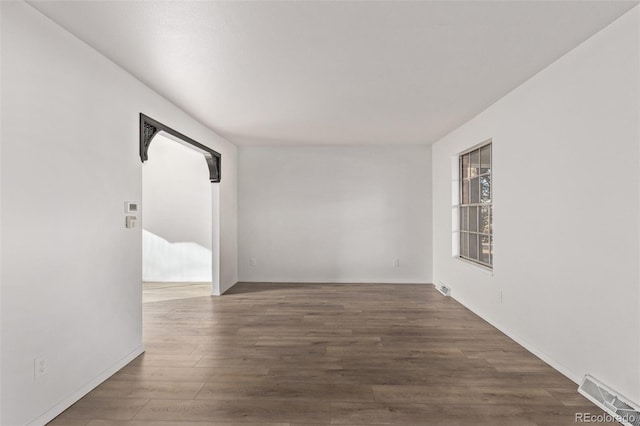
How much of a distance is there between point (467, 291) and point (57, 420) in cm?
450

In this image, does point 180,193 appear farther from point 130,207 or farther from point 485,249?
point 485,249

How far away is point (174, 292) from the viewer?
5.99 m

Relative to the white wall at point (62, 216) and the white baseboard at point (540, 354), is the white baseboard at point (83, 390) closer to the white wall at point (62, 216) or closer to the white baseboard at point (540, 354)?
the white wall at point (62, 216)

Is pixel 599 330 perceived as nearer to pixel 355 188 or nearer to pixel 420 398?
pixel 420 398

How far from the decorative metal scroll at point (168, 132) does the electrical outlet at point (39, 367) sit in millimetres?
Answer: 1824

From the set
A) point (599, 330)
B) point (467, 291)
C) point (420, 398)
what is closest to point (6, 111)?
point (420, 398)

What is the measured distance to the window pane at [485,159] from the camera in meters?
4.46

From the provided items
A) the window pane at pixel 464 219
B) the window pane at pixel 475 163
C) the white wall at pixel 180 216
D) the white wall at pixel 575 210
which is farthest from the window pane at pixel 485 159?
the white wall at pixel 180 216

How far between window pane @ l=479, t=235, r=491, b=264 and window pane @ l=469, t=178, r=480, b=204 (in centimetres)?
52

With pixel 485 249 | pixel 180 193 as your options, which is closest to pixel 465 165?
pixel 485 249

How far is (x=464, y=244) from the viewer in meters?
5.43

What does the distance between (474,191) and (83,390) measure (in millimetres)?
4721

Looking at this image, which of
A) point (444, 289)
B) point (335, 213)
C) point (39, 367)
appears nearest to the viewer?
point (39, 367)

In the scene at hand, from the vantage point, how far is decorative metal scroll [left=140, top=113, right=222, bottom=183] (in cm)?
342
